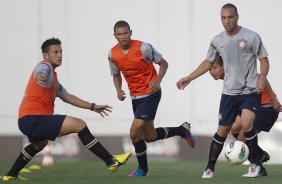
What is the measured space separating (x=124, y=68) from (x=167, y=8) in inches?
265

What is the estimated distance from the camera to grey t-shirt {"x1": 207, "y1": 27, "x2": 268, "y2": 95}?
446 inches

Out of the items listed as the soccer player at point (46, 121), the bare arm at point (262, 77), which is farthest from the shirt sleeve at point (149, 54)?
the bare arm at point (262, 77)

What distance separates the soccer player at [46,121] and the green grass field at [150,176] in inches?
11.0

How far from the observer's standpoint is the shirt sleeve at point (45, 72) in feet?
37.1

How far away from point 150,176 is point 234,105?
4.97ft

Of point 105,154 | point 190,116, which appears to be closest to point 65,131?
point 105,154

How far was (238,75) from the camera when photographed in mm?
11414

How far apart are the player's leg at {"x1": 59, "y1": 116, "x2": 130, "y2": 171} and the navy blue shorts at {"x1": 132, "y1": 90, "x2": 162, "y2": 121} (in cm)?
113

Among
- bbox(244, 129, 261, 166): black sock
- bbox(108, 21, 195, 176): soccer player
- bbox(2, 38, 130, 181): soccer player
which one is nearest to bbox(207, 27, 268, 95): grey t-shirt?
bbox(244, 129, 261, 166): black sock

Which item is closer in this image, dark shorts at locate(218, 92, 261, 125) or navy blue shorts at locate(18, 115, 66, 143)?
navy blue shorts at locate(18, 115, 66, 143)

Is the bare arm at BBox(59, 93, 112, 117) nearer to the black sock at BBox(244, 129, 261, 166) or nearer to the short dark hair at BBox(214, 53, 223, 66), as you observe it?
the short dark hair at BBox(214, 53, 223, 66)

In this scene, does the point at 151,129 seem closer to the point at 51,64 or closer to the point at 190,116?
the point at 51,64

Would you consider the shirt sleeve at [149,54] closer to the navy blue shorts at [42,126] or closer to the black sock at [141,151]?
the black sock at [141,151]

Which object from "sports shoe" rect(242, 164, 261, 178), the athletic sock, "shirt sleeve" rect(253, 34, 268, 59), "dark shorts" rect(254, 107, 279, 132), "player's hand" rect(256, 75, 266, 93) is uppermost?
"shirt sleeve" rect(253, 34, 268, 59)
